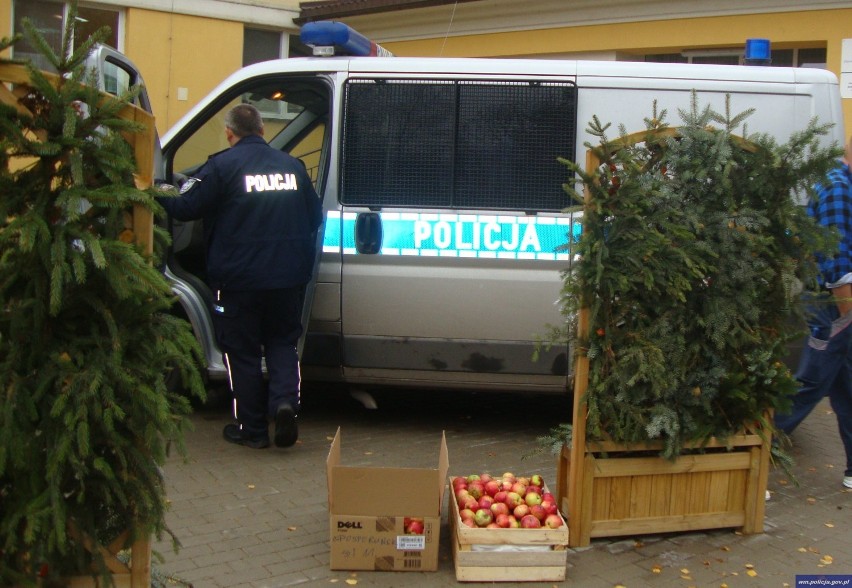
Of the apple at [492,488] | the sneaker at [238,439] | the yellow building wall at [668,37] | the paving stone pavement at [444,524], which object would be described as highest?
the yellow building wall at [668,37]

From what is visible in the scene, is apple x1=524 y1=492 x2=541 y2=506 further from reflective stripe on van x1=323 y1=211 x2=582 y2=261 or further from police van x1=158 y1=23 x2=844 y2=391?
reflective stripe on van x1=323 y1=211 x2=582 y2=261

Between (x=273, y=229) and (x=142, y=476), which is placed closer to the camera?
(x=142, y=476)

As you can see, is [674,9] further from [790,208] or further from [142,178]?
[142,178]

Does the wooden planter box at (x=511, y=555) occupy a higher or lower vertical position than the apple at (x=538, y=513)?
lower

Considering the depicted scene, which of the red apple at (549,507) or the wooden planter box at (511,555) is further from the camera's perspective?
the red apple at (549,507)

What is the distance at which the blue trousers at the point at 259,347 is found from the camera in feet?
19.4

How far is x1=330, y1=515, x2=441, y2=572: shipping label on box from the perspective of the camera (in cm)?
429

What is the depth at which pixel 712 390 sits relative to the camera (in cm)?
460

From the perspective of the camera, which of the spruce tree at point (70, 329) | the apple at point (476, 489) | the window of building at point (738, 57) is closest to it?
the spruce tree at point (70, 329)

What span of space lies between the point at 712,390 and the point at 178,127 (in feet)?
12.9

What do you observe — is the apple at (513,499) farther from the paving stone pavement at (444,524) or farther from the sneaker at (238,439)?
the sneaker at (238,439)

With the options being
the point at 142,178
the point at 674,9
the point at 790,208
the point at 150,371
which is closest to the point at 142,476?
the point at 150,371

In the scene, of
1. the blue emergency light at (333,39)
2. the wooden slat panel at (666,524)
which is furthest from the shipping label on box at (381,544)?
the blue emergency light at (333,39)

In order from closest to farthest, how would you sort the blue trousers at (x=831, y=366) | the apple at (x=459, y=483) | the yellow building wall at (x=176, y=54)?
1. the apple at (x=459, y=483)
2. the blue trousers at (x=831, y=366)
3. the yellow building wall at (x=176, y=54)
